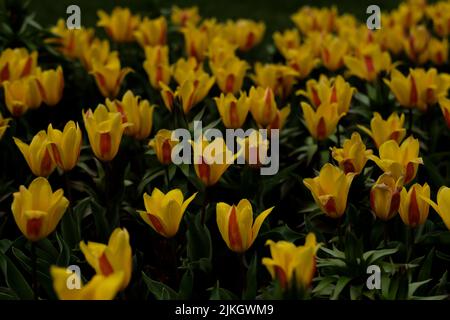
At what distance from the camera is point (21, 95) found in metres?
3.44

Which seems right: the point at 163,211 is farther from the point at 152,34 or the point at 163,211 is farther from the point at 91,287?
the point at 152,34

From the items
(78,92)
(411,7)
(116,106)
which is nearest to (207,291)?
(116,106)

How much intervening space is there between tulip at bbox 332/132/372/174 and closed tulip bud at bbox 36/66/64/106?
5.13 feet

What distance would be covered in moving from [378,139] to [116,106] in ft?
3.71

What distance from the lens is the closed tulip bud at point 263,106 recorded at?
129 inches

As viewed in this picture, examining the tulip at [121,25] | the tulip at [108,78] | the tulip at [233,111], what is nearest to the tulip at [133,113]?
the tulip at [233,111]

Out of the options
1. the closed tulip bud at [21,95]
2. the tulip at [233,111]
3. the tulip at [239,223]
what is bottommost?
the tulip at [239,223]

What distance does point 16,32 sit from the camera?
452 centimetres

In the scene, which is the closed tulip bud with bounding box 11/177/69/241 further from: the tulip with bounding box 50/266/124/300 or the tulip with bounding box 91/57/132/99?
the tulip with bounding box 91/57/132/99

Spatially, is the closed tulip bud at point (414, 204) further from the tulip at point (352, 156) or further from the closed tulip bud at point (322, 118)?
the closed tulip bud at point (322, 118)

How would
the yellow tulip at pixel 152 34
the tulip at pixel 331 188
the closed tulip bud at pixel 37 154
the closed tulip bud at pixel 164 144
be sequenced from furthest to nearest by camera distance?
the yellow tulip at pixel 152 34 < the closed tulip bud at pixel 164 144 < the closed tulip bud at pixel 37 154 < the tulip at pixel 331 188

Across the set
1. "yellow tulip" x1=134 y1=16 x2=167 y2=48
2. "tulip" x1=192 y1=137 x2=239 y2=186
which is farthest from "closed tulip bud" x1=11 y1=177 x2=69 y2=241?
"yellow tulip" x1=134 y1=16 x2=167 y2=48

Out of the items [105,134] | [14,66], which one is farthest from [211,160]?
[14,66]

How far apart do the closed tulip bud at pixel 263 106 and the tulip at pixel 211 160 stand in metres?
0.69
